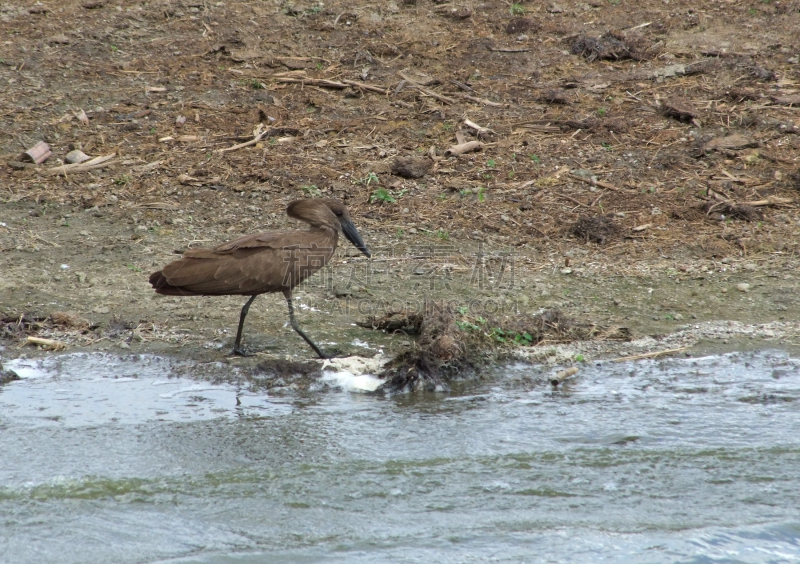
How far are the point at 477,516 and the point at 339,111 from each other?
19.9 ft

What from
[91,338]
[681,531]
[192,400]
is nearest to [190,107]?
[91,338]

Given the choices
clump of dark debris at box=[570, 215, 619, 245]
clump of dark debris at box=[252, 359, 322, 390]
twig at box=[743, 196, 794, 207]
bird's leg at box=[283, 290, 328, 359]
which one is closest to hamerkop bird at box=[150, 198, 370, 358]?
bird's leg at box=[283, 290, 328, 359]

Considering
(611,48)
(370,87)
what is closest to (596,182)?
(611,48)

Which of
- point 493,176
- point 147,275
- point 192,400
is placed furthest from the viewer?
point 493,176

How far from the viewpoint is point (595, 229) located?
829 centimetres

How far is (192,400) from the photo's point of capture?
6.19 m

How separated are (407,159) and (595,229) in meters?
2.11

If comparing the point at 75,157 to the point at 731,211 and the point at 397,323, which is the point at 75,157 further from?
the point at 731,211

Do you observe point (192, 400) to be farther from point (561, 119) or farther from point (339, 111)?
point (561, 119)

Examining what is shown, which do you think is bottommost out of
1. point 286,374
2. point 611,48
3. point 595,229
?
point 286,374

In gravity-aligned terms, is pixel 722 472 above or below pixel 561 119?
below

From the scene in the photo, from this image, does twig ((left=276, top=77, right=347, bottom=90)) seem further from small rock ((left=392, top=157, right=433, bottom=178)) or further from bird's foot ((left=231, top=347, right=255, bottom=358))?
bird's foot ((left=231, top=347, right=255, bottom=358))

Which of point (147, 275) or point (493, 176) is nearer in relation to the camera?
point (147, 275)

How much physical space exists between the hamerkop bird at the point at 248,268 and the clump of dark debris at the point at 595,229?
8.56ft
